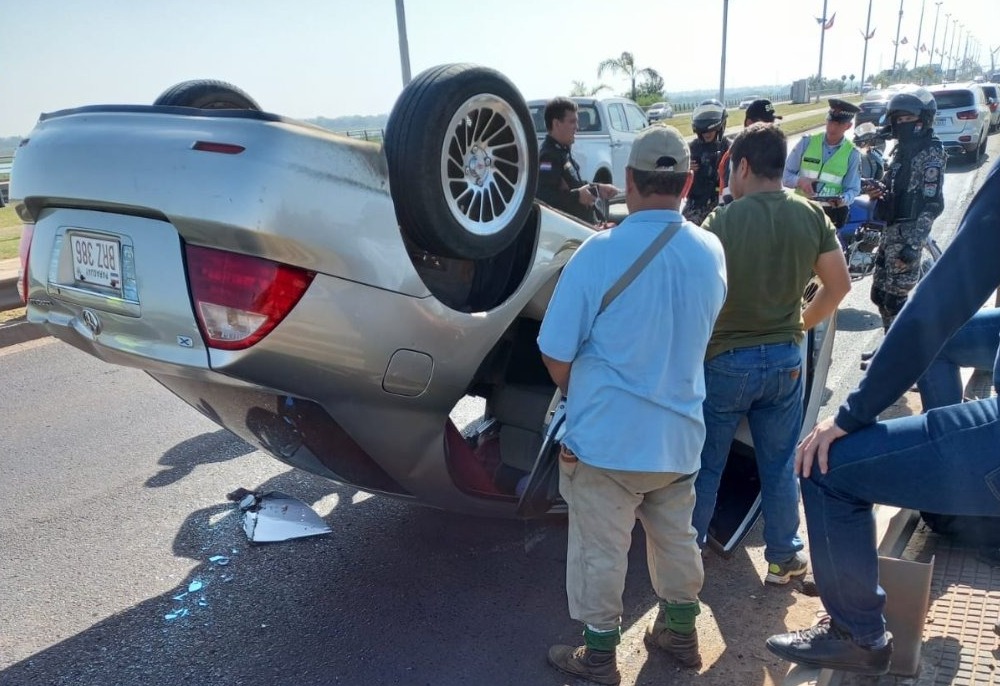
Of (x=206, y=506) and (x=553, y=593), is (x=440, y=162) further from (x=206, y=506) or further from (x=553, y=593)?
(x=206, y=506)

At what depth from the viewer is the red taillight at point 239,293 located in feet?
7.79

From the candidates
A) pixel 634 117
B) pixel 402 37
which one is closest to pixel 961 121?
pixel 634 117

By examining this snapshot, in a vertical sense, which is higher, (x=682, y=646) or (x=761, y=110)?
(x=761, y=110)

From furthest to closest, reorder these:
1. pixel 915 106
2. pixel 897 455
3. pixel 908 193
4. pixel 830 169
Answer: pixel 830 169 < pixel 908 193 < pixel 915 106 < pixel 897 455

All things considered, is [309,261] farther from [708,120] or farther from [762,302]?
[708,120]

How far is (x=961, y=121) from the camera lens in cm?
1781

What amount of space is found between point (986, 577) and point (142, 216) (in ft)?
10.4

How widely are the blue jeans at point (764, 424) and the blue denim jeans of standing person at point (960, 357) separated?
1.57ft

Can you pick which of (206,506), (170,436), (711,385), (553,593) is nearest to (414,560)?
(553,593)

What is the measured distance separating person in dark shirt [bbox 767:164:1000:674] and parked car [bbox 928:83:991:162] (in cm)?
1799

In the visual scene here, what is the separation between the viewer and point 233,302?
94.0 inches

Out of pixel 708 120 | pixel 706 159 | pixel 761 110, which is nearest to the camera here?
pixel 761 110

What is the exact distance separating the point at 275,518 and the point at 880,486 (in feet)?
8.87

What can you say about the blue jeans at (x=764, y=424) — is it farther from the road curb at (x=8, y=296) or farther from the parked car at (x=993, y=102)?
the parked car at (x=993, y=102)
